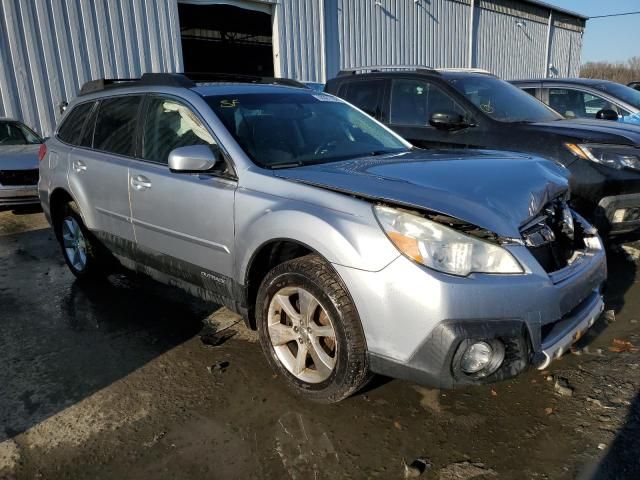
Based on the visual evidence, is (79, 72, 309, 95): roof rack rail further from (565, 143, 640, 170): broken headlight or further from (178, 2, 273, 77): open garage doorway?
(178, 2, 273, 77): open garage doorway

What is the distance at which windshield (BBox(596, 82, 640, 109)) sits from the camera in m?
6.89

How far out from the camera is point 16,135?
8.49 m

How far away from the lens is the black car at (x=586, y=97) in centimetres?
680

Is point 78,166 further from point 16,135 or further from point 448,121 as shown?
point 16,135

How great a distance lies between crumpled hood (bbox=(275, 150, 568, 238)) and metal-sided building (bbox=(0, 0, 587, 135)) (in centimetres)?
915

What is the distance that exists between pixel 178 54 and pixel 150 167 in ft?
30.2

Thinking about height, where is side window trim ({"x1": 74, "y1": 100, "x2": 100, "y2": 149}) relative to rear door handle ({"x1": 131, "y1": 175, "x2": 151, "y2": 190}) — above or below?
above

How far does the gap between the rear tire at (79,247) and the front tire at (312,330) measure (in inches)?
84.2

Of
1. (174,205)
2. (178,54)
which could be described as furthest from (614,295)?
(178,54)

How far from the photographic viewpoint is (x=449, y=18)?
62.5ft

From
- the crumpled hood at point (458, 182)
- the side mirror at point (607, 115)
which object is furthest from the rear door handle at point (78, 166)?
the side mirror at point (607, 115)

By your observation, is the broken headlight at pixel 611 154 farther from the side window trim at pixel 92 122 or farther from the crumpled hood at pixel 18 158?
the crumpled hood at pixel 18 158

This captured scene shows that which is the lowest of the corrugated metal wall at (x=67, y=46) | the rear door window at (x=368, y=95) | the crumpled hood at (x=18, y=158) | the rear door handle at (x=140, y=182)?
the crumpled hood at (x=18, y=158)

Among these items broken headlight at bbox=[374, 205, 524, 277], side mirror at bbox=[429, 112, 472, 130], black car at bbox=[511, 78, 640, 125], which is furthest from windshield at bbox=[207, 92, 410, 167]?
black car at bbox=[511, 78, 640, 125]
